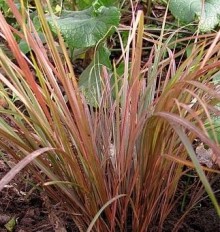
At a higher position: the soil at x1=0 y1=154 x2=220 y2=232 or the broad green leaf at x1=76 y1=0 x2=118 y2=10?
the broad green leaf at x1=76 y1=0 x2=118 y2=10

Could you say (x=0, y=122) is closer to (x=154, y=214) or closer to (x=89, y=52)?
(x=154, y=214)

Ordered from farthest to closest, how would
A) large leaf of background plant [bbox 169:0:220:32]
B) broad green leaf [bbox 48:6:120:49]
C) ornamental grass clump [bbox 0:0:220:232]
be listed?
large leaf of background plant [bbox 169:0:220:32]
broad green leaf [bbox 48:6:120:49]
ornamental grass clump [bbox 0:0:220:232]

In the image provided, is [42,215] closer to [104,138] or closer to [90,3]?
[104,138]

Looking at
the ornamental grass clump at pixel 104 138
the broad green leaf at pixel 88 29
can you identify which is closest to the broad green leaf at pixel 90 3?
the broad green leaf at pixel 88 29

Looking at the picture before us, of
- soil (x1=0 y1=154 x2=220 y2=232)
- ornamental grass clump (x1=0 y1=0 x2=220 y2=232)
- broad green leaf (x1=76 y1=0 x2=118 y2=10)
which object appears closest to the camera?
ornamental grass clump (x1=0 y1=0 x2=220 y2=232)

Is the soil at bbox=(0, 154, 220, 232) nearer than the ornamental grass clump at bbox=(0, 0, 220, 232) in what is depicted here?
No

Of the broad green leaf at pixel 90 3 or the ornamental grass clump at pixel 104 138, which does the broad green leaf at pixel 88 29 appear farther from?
the ornamental grass clump at pixel 104 138

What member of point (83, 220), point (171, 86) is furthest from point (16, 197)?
point (171, 86)

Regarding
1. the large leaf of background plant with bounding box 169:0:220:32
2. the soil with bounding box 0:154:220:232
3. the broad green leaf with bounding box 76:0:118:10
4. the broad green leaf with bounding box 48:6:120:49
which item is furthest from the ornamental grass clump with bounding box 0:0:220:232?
the broad green leaf with bounding box 76:0:118:10

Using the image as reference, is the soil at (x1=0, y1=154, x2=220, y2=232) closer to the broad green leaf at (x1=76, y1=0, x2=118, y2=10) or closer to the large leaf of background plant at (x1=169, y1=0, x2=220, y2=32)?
the large leaf of background plant at (x1=169, y1=0, x2=220, y2=32)

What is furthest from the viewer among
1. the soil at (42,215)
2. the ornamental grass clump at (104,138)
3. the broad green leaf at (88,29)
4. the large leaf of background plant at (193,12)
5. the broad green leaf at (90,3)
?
the broad green leaf at (90,3)

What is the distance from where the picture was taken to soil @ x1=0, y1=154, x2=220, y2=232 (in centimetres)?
124

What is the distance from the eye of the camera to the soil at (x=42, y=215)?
48.7 inches

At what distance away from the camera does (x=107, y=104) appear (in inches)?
47.9
